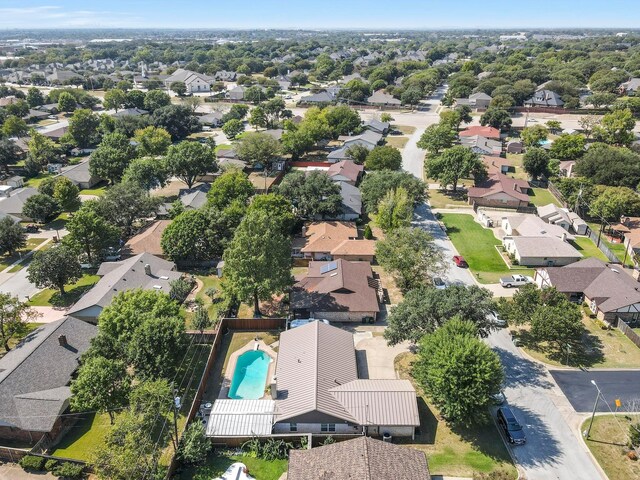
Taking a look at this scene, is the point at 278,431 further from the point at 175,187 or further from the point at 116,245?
the point at 175,187

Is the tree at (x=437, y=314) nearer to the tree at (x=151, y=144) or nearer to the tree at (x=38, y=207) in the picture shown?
the tree at (x=38, y=207)

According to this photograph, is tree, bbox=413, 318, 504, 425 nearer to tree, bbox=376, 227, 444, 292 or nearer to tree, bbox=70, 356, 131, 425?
tree, bbox=376, 227, 444, 292

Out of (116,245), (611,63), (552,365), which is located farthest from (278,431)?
(611,63)

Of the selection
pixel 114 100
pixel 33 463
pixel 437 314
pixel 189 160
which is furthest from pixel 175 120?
pixel 33 463

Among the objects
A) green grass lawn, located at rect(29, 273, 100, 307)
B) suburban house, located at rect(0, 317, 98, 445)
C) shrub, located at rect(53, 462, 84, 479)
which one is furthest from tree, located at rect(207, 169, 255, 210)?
shrub, located at rect(53, 462, 84, 479)

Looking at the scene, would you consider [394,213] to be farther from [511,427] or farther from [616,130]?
[616,130]

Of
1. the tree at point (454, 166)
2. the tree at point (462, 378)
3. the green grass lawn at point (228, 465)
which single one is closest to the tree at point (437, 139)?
the tree at point (454, 166)
